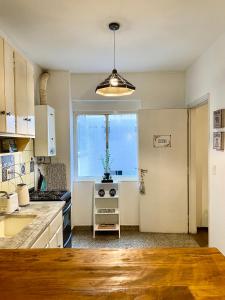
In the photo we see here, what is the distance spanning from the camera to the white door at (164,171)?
14.2 ft

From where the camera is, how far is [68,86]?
432 cm

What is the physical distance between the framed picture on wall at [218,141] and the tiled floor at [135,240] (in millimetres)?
1700

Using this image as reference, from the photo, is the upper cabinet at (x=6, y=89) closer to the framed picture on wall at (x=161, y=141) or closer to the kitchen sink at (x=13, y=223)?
the kitchen sink at (x=13, y=223)

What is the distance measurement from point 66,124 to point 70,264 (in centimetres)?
337

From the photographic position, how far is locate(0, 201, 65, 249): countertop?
1701 mm

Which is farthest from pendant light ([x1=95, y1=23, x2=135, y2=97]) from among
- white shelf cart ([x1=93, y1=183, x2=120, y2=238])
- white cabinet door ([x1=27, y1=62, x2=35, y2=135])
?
white shelf cart ([x1=93, y1=183, x2=120, y2=238])

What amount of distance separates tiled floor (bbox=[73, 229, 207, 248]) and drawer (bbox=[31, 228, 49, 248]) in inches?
70.1

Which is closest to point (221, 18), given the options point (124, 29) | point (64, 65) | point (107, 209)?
point (124, 29)

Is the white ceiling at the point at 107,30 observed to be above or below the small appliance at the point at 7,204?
above

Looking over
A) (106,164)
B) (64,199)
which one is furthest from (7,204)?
(106,164)

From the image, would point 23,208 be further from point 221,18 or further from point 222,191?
point 221,18

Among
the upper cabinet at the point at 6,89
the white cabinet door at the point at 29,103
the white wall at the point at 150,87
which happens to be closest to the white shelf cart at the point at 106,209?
the white wall at the point at 150,87

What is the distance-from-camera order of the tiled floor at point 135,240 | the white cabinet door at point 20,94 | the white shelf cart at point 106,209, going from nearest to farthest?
the white cabinet door at point 20,94, the tiled floor at point 135,240, the white shelf cart at point 106,209

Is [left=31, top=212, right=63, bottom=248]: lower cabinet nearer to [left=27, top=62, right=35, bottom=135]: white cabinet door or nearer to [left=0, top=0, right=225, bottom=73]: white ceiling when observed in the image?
[left=27, top=62, right=35, bottom=135]: white cabinet door
